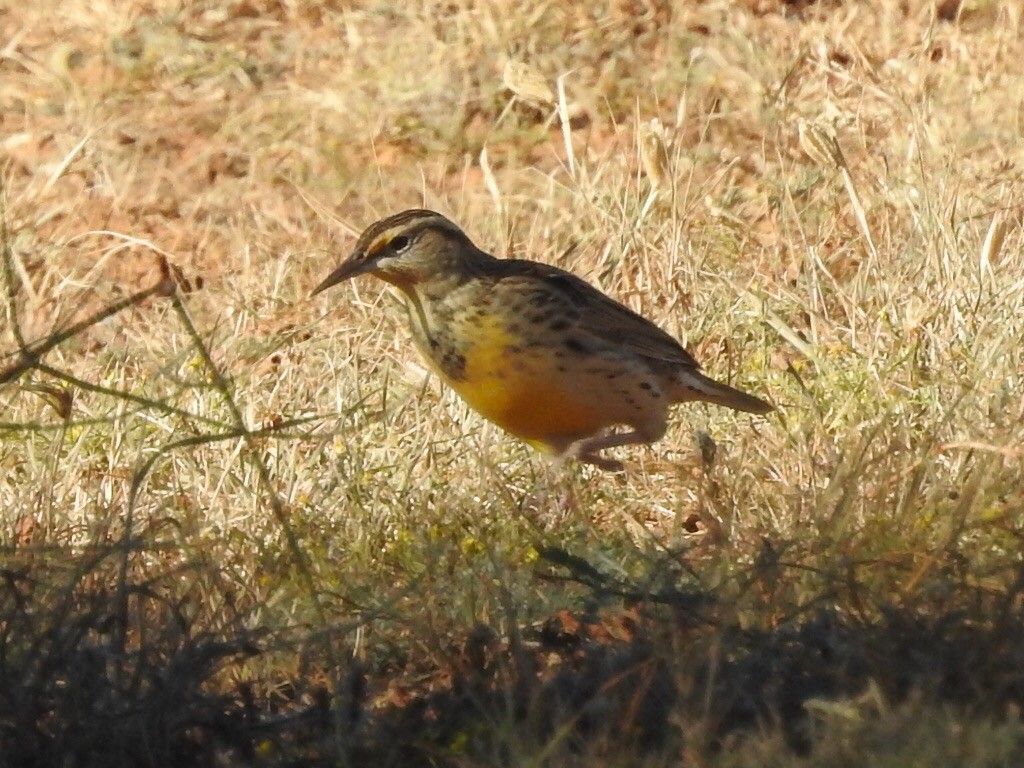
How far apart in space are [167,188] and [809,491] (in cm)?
482

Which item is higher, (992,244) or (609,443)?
(992,244)

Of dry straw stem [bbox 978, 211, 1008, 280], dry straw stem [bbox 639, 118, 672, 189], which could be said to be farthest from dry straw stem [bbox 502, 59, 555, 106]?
dry straw stem [bbox 978, 211, 1008, 280]

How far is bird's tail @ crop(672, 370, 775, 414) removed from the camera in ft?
22.1

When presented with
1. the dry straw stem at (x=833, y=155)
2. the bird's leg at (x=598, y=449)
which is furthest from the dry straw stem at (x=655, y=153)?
the bird's leg at (x=598, y=449)

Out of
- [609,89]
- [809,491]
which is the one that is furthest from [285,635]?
[609,89]

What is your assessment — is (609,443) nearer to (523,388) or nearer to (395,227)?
(523,388)

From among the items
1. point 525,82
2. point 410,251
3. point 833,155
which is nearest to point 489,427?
point 410,251

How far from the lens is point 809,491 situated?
5.61 meters

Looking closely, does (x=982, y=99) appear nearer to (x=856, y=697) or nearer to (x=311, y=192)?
(x=311, y=192)

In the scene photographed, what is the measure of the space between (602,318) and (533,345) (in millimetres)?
388

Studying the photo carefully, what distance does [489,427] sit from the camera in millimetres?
7016

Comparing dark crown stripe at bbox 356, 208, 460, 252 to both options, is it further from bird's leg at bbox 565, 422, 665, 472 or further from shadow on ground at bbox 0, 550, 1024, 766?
shadow on ground at bbox 0, 550, 1024, 766

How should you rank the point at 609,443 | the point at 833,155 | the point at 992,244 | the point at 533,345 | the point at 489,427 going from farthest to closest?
the point at 833,155, the point at 992,244, the point at 489,427, the point at 609,443, the point at 533,345

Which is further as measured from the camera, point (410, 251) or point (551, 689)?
point (410, 251)
